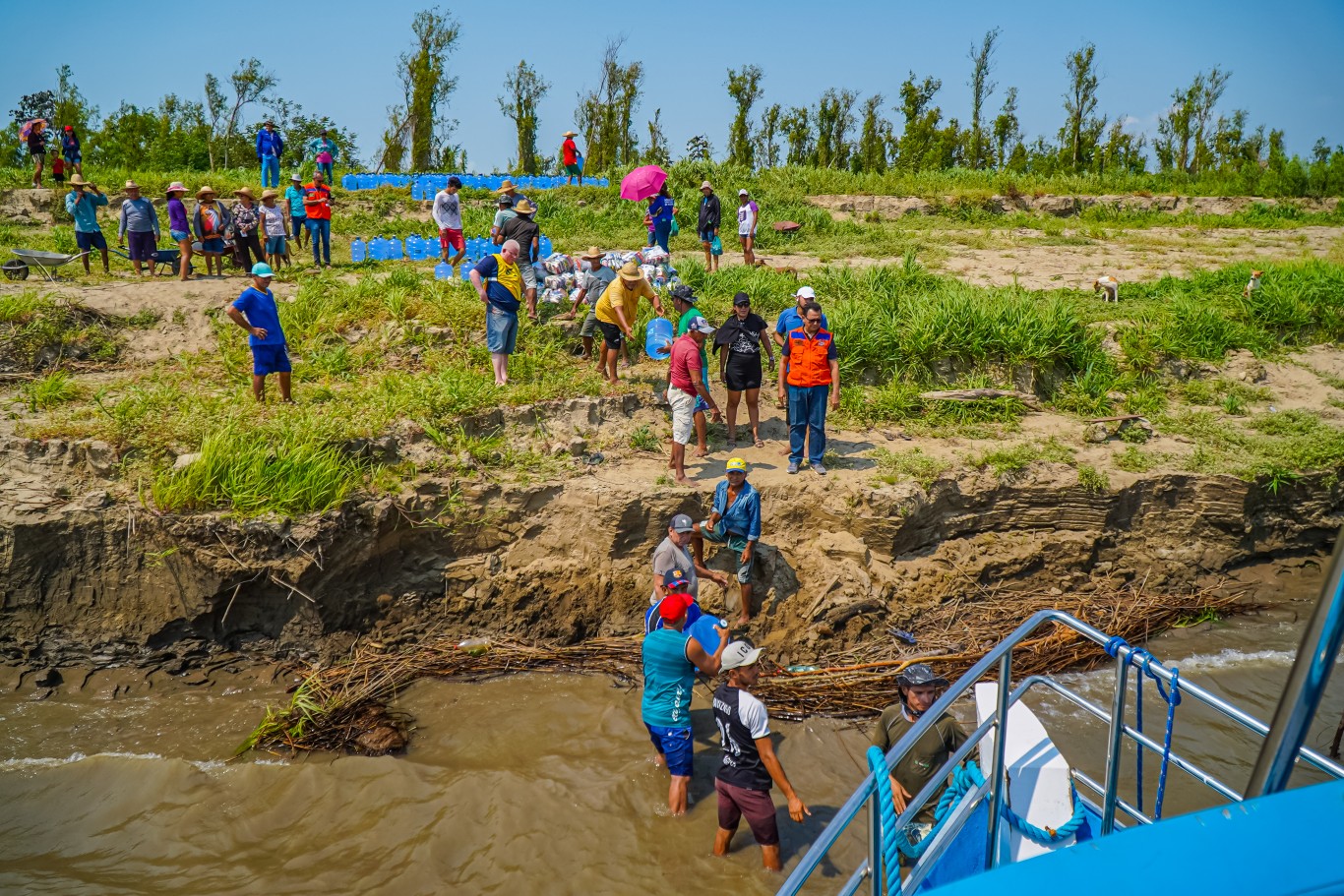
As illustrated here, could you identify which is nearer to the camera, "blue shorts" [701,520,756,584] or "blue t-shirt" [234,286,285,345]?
"blue shorts" [701,520,756,584]

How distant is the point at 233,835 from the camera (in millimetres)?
5988

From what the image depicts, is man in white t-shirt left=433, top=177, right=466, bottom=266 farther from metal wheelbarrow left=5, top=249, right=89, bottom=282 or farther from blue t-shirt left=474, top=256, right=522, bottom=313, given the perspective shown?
metal wheelbarrow left=5, top=249, right=89, bottom=282

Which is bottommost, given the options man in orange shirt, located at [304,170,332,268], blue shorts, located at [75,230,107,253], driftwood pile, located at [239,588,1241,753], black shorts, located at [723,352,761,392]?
driftwood pile, located at [239,588,1241,753]

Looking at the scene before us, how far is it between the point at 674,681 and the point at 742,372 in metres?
4.10

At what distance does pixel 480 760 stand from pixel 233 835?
170 centimetres

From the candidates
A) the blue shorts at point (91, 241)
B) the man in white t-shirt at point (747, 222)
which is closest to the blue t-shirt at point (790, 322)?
the man in white t-shirt at point (747, 222)

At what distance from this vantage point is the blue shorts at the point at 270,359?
9031 mm

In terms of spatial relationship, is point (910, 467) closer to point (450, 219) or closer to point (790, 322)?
point (790, 322)

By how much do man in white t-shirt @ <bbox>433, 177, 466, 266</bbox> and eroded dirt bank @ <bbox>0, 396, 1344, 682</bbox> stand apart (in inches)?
188

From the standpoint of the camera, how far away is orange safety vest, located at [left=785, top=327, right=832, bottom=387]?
8.82 metres

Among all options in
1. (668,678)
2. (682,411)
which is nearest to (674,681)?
(668,678)

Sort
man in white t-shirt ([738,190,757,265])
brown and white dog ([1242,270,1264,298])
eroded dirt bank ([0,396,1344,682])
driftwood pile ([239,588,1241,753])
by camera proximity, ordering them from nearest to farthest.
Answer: driftwood pile ([239,588,1241,753]) < eroded dirt bank ([0,396,1344,682]) < brown and white dog ([1242,270,1264,298]) < man in white t-shirt ([738,190,757,265])

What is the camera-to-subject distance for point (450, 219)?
42.3ft

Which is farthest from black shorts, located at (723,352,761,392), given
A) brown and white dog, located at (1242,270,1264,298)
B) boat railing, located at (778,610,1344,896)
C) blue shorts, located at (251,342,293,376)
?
brown and white dog, located at (1242,270,1264,298)
